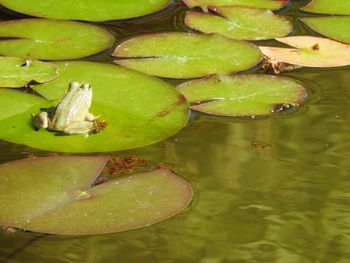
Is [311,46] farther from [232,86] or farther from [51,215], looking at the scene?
[51,215]

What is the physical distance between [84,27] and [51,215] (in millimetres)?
1516

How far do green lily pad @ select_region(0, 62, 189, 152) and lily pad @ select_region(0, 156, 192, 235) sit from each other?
0.50 feet

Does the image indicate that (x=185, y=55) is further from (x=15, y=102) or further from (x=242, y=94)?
(x=15, y=102)

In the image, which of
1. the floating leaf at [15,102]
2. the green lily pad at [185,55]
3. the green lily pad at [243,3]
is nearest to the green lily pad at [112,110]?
the floating leaf at [15,102]

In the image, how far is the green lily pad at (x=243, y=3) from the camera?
409 centimetres

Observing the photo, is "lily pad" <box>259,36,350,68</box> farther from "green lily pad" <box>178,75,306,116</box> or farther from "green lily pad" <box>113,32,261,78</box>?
"green lily pad" <box>178,75,306,116</box>

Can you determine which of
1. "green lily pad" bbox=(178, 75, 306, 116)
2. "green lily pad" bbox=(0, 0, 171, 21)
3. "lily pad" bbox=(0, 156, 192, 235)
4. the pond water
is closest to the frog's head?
the pond water

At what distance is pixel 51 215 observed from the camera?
7.99ft

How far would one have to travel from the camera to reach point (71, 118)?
2965mm

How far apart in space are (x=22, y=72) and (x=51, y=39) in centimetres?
38

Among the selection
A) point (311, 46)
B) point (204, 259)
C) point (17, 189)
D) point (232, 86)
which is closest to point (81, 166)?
point (17, 189)

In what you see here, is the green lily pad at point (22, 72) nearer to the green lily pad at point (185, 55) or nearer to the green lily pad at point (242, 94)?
the green lily pad at point (185, 55)

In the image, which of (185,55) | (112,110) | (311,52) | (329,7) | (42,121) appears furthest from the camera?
(329,7)

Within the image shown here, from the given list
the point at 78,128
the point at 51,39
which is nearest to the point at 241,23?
the point at 51,39
